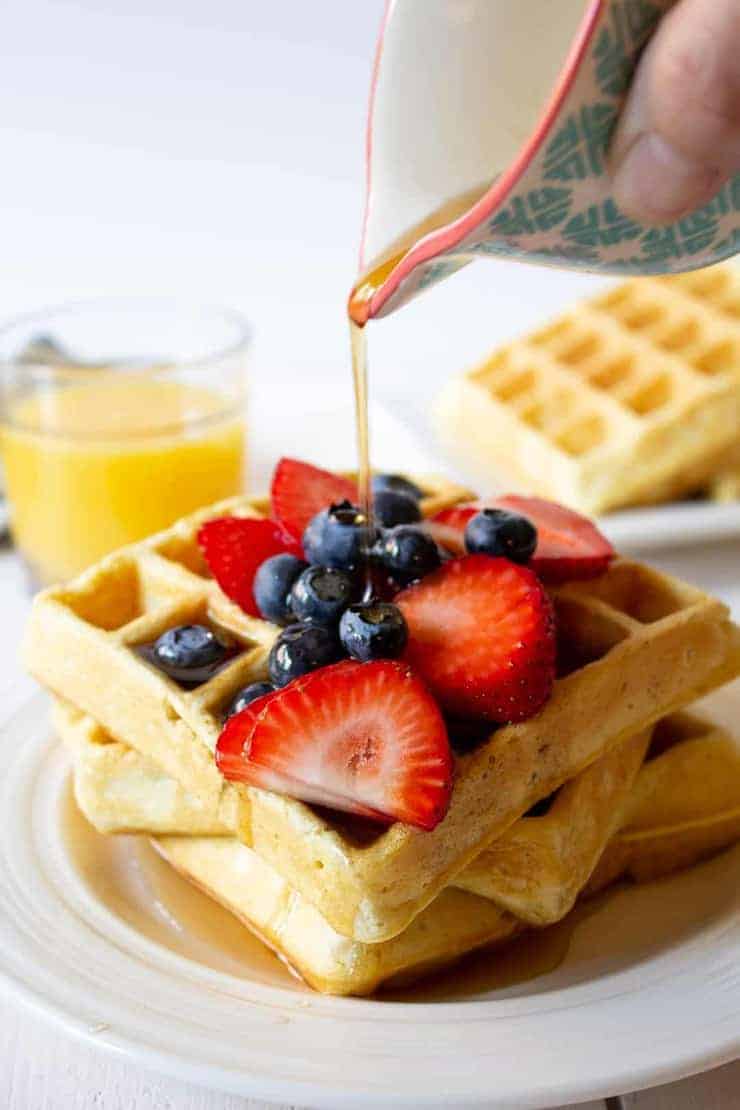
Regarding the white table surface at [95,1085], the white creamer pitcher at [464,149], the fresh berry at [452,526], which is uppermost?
the white creamer pitcher at [464,149]

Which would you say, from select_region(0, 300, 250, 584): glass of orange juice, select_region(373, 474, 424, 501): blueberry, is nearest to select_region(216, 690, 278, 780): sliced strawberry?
select_region(373, 474, 424, 501): blueberry

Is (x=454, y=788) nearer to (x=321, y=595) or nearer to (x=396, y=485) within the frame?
(x=321, y=595)

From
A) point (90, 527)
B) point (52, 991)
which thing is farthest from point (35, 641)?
point (90, 527)

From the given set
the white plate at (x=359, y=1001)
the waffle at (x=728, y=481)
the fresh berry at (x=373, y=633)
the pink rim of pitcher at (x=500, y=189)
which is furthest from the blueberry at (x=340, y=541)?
the waffle at (x=728, y=481)

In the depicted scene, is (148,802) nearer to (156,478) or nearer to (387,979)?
(387,979)

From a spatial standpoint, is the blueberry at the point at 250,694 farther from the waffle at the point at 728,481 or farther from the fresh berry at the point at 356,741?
the waffle at the point at 728,481
